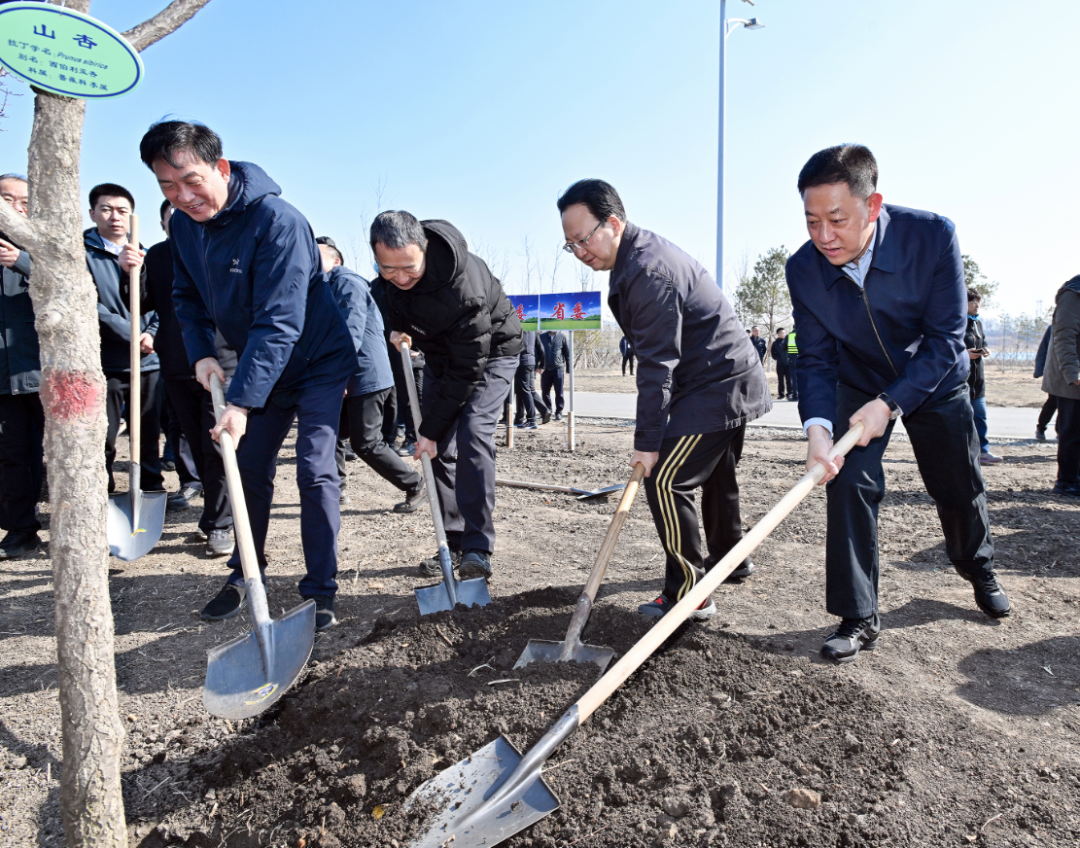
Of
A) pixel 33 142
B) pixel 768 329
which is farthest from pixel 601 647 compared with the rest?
pixel 768 329

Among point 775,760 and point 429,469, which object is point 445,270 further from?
point 775,760

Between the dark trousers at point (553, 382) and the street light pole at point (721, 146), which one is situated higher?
the street light pole at point (721, 146)

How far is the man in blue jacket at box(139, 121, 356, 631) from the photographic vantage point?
110 inches

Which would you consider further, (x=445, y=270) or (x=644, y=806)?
(x=445, y=270)

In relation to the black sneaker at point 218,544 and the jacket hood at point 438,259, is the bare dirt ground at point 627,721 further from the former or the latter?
the jacket hood at point 438,259

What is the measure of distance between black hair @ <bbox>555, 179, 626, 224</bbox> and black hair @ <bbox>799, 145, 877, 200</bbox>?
0.70 m

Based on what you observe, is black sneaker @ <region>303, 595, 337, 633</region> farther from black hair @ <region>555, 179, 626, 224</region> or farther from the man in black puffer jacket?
black hair @ <region>555, 179, 626, 224</region>

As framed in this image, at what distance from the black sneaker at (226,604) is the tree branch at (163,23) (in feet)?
7.56

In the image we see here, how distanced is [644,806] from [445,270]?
2424mm

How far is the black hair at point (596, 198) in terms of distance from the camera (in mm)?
2730

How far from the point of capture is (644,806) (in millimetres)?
1864

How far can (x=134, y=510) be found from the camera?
3.98 meters

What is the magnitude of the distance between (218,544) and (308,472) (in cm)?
149

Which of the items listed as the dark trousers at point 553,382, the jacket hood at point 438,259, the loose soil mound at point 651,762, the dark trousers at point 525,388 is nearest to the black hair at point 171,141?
the jacket hood at point 438,259
